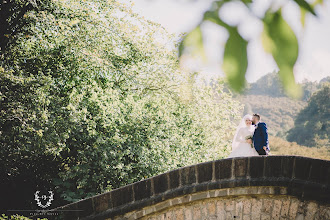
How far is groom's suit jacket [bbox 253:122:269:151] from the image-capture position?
6.12 metres

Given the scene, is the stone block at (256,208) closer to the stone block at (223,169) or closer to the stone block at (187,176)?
the stone block at (223,169)

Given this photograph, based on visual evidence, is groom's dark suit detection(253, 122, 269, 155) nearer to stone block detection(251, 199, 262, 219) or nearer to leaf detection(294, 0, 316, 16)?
stone block detection(251, 199, 262, 219)

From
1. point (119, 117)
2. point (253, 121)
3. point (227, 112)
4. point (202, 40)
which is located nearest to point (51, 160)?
point (119, 117)

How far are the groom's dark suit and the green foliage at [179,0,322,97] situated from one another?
18.4 feet

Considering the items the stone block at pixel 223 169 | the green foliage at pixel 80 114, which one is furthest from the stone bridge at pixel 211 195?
the green foliage at pixel 80 114

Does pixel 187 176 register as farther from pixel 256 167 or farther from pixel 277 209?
pixel 277 209

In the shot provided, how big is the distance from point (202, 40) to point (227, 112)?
11811mm

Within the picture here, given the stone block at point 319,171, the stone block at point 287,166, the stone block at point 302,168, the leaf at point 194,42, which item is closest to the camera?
the leaf at point 194,42

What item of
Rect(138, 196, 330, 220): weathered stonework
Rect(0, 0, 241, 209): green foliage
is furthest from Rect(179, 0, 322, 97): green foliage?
Rect(0, 0, 241, 209): green foliage

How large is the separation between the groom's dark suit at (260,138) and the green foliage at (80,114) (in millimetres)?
1912

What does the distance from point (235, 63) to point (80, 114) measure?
6.78 m

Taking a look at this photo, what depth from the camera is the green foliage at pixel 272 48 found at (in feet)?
2.20

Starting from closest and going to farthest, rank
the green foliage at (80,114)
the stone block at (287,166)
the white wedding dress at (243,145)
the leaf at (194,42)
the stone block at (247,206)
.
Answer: the leaf at (194,42) < the stone block at (287,166) < the stone block at (247,206) < the white wedding dress at (243,145) < the green foliage at (80,114)

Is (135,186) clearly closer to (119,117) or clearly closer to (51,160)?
(119,117)
